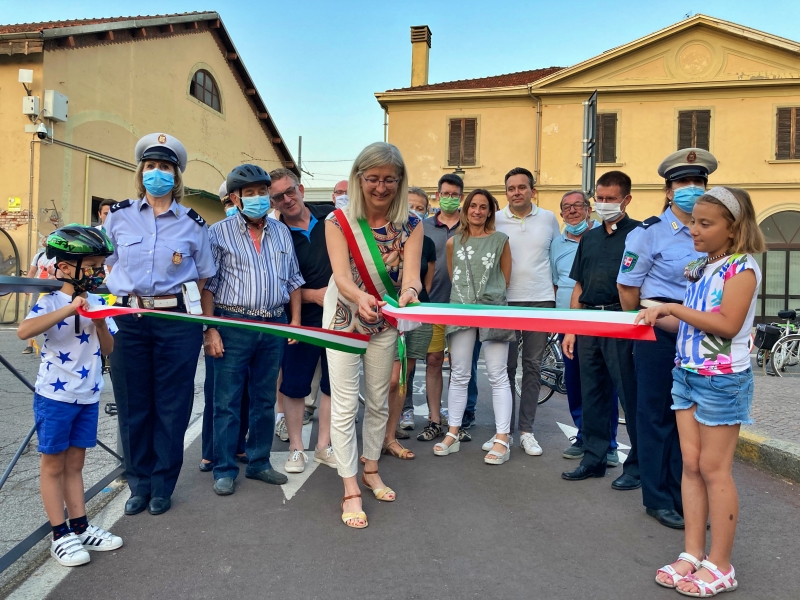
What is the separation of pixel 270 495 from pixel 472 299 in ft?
7.09

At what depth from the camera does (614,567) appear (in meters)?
3.31

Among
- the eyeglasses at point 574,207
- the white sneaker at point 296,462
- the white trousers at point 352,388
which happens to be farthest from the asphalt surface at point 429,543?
the eyeglasses at point 574,207

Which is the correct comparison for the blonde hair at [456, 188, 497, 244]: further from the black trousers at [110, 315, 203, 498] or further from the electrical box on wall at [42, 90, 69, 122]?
the electrical box on wall at [42, 90, 69, 122]

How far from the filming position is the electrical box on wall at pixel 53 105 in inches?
626

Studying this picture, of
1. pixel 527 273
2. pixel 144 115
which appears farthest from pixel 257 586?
pixel 144 115

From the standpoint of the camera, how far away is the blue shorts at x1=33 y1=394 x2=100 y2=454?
10.4ft

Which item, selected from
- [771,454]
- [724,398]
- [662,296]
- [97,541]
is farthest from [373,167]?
[771,454]

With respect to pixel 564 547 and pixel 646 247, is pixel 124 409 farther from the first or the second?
pixel 646 247

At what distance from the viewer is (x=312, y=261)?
5066 mm

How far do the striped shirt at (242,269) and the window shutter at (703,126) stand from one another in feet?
75.8

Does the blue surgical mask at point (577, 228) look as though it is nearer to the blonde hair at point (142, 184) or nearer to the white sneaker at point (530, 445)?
the white sneaker at point (530, 445)

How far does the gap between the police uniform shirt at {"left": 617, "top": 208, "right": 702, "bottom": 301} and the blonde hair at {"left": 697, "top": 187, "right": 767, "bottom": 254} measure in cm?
78

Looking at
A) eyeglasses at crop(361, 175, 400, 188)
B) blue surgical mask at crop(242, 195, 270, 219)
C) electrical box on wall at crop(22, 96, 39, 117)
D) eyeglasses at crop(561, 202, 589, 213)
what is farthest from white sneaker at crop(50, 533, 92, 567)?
electrical box on wall at crop(22, 96, 39, 117)

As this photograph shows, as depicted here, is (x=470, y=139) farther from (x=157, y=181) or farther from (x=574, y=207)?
(x=157, y=181)
